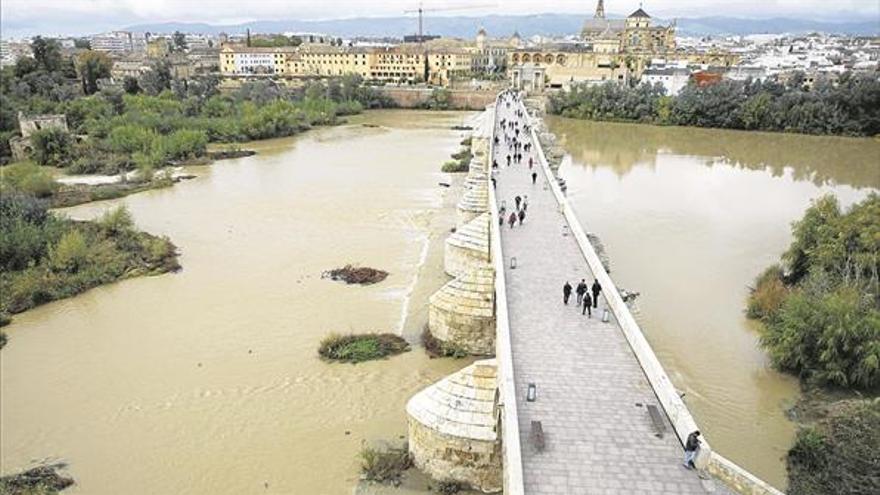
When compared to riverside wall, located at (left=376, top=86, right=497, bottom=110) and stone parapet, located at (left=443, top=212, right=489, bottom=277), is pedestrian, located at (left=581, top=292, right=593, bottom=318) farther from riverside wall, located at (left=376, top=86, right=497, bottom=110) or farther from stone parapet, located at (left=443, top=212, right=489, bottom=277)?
riverside wall, located at (left=376, top=86, right=497, bottom=110)

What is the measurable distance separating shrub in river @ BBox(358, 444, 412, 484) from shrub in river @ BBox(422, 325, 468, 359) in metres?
3.22

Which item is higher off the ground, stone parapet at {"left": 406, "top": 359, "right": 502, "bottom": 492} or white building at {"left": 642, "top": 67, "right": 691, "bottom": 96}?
white building at {"left": 642, "top": 67, "right": 691, "bottom": 96}

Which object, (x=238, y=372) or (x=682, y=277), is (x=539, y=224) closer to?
(x=682, y=277)

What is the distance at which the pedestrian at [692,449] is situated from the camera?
6848 mm

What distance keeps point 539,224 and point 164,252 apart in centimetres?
1108

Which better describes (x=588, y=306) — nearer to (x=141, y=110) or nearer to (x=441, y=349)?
(x=441, y=349)

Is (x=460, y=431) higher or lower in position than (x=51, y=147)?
lower

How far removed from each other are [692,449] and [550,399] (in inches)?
73.3

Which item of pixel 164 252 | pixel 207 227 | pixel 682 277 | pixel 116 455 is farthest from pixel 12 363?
pixel 682 277

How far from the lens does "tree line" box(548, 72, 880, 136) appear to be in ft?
140

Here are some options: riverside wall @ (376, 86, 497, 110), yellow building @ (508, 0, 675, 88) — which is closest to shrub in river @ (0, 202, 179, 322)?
riverside wall @ (376, 86, 497, 110)

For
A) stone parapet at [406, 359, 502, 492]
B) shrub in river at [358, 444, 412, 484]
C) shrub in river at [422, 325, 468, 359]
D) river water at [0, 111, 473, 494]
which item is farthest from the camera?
shrub in river at [422, 325, 468, 359]

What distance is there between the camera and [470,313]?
41.5ft

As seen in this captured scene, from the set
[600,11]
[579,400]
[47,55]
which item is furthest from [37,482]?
[600,11]
